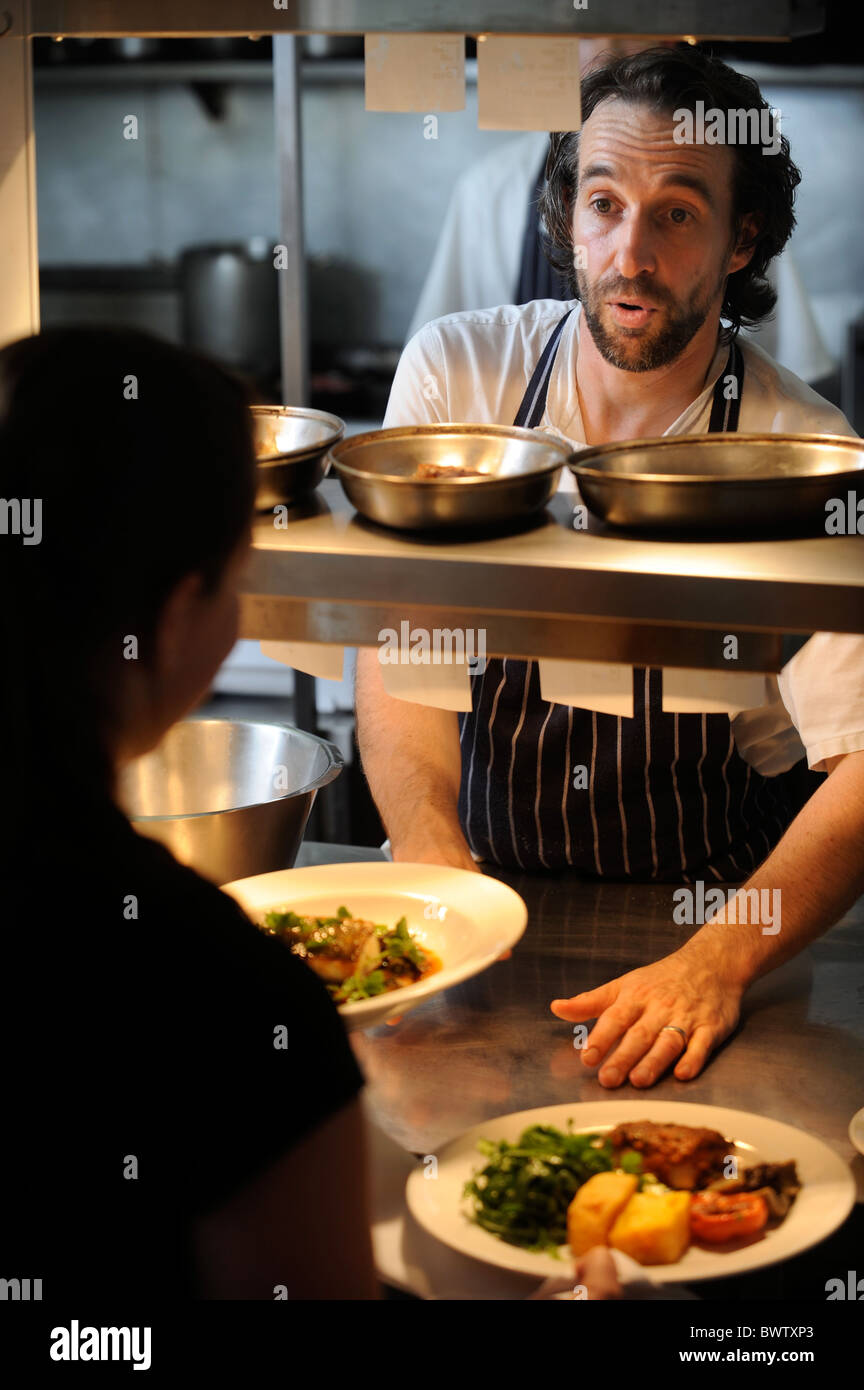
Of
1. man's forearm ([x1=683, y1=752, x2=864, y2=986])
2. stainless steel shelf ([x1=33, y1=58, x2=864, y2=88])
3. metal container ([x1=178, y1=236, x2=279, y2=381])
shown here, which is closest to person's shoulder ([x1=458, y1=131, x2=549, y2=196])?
stainless steel shelf ([x1=33, y1=58, x2=864, y2=88])

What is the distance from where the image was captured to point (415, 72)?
1220 mm

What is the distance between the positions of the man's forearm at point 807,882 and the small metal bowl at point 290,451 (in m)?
0.65

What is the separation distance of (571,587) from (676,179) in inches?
37.4

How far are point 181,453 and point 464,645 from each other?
1.07 ft

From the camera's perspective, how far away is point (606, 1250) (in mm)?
989

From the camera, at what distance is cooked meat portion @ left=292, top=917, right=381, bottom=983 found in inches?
52.2

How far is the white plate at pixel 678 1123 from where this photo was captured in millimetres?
1010

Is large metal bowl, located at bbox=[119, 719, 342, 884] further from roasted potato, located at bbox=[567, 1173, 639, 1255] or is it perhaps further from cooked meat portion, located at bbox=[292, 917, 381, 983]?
roasted potato, located at bbox=[567, 1173, 639, 1255]

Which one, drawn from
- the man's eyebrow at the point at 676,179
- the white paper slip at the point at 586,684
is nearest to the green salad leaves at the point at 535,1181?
the white paper slip at the point at 586,684

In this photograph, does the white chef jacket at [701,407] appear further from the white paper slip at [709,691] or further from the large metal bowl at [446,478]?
the large metal bowl at [446,478]

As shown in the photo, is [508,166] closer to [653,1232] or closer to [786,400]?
[786,400]

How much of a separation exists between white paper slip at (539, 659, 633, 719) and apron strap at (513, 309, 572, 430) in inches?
33.3

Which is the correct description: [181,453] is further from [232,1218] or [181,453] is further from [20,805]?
[232,1218]
